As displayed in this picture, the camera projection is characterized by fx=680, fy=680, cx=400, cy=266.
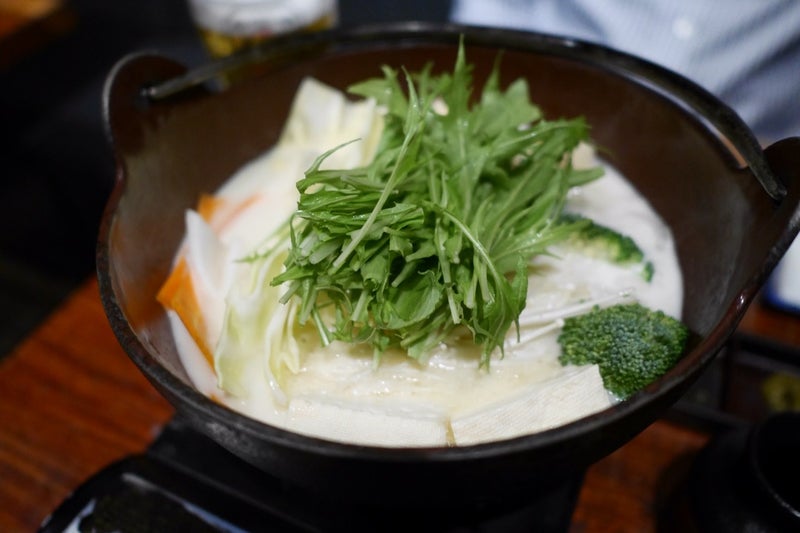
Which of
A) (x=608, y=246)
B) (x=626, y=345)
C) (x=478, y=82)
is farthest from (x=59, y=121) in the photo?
(x=626, y=345)

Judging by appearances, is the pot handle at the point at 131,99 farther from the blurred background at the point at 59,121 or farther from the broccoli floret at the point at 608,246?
the blurred background at the point at 59,121

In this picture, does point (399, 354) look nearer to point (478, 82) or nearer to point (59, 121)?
point (478, 82)

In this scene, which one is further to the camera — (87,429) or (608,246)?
(87,429)

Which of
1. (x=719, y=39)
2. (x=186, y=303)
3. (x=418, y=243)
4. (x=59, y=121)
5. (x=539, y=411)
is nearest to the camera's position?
(x=539, y=411)

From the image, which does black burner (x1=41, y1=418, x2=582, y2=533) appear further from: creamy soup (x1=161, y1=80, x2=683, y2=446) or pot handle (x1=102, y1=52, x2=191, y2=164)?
pot handle (x1=102, y1=52, x2=191, y2=164)

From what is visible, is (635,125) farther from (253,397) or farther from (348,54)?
(253,397)

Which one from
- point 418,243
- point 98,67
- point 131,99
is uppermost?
point 131,99

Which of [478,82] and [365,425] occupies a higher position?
[478,82]

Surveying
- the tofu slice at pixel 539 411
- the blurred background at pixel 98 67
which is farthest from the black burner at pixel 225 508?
the blurred background at pixel 98 67

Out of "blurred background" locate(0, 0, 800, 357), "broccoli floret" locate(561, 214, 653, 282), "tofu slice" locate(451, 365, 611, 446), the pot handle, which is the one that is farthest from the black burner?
"blurred background" locate(0, 0, 800, 357)
